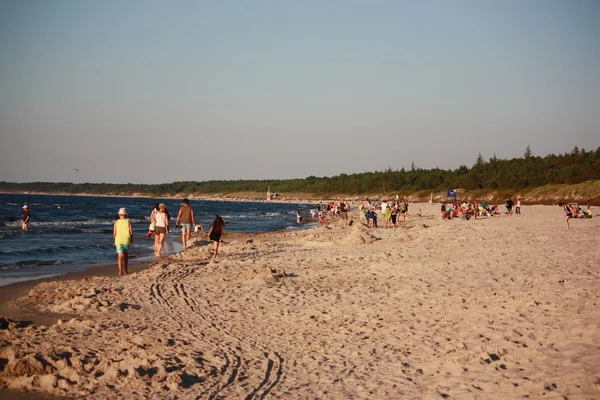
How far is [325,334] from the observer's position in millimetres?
7520

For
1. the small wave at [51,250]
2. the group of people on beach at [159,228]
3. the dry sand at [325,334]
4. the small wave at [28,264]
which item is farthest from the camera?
the small wave at [51,250]

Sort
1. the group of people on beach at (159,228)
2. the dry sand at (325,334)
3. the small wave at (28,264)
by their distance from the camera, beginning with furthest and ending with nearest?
the small wave at (28,264)
the group of people on beach at (159,228)
the dry sand at (325,334)

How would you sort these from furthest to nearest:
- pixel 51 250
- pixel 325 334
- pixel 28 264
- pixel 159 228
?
pixel 51 250 → pixel 28 264 → pixel 159 228 → pixel 325 334

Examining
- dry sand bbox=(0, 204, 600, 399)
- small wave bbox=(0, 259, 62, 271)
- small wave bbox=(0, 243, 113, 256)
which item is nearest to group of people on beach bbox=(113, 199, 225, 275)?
dry sand bbox=(0, 204, 600, 399)

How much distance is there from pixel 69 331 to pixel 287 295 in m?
4.03

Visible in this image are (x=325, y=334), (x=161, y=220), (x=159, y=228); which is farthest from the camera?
(x=159, y=228)

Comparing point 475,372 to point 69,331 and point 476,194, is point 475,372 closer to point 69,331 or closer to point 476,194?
point 69,331

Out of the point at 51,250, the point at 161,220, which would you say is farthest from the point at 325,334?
the point at 51,250

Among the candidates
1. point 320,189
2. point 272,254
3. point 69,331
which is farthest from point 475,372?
point 320,189

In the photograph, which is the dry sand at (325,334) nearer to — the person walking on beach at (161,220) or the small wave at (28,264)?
the person walking on beach at (161,220)

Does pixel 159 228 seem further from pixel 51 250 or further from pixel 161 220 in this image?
pixel 51 250

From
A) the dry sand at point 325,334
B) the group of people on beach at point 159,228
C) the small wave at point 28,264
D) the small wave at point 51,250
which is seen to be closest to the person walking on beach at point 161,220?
the group of people on beach at point 159,228

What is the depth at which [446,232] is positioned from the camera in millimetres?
21234

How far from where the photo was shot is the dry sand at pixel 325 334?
550 centimetres
